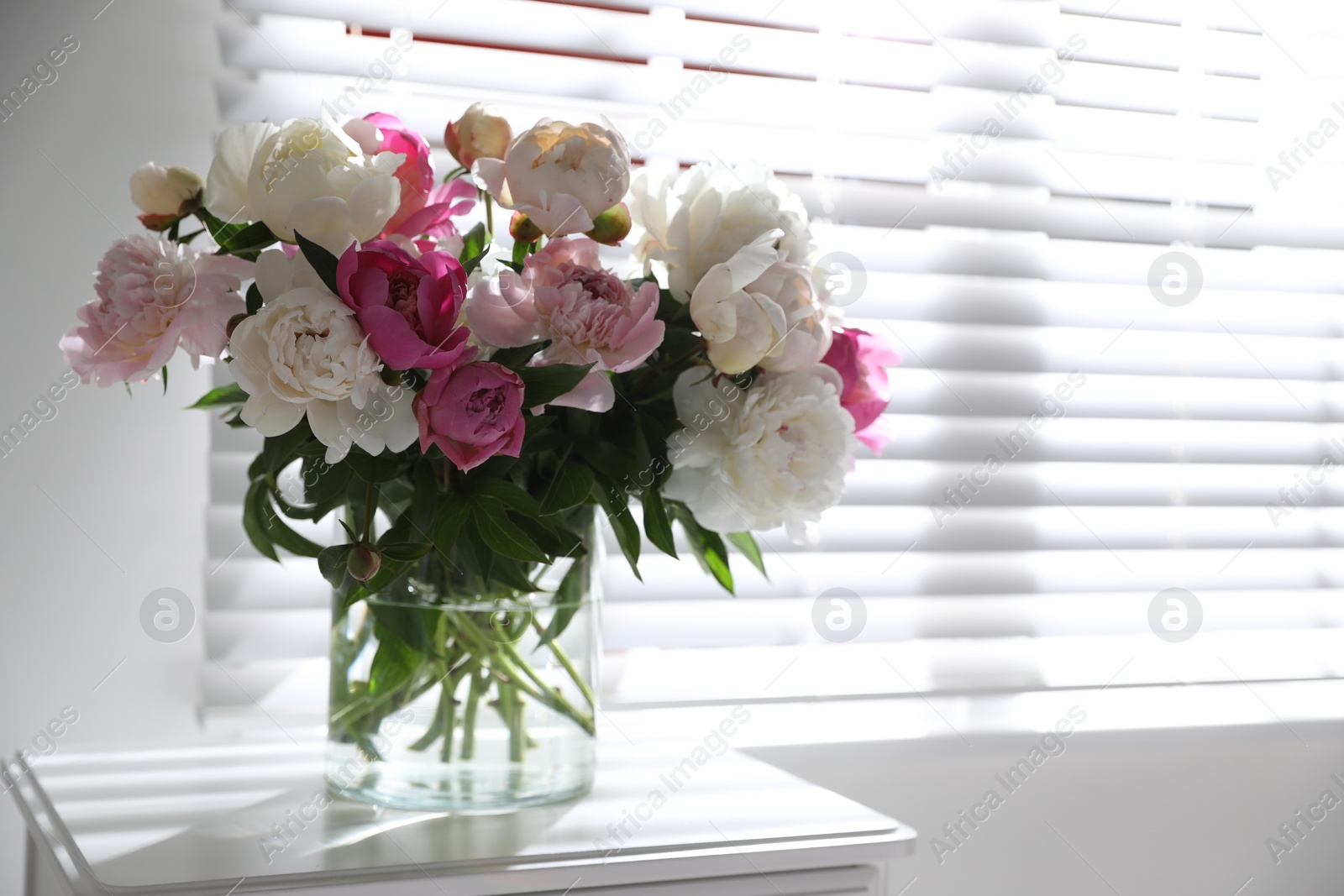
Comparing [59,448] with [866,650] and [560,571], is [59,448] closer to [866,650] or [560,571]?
[560,571]

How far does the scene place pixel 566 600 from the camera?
695 millimetres

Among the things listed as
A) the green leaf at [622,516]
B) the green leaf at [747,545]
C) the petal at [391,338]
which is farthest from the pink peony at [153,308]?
the green leaf at [747,545]

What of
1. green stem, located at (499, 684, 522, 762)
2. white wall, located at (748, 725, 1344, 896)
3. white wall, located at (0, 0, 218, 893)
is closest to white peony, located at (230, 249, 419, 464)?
green stem, located at (499, 684, 522, 762)

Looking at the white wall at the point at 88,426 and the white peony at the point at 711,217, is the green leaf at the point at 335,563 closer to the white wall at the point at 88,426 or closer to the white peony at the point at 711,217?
the white peony at the point at 711,217

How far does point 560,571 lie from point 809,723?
0.53m

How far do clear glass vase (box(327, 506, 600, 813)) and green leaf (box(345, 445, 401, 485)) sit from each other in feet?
0.24

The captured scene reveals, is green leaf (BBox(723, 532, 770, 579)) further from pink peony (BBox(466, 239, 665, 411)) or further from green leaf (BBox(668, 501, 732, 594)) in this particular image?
pink peony (BBox(466, 239, 665, 411))

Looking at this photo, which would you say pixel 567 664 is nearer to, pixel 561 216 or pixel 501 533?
pixel 501 533

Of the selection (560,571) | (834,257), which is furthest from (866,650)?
(560,571)

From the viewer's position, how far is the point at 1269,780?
1.24 m

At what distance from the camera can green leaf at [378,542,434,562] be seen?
569 mm

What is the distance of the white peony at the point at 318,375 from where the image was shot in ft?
1.69

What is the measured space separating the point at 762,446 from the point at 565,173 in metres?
0.20

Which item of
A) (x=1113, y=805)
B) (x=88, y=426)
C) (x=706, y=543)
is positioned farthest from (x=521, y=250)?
(x=1113, y=805)
